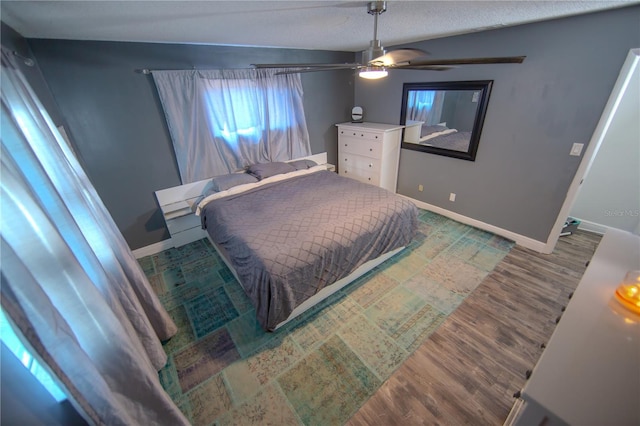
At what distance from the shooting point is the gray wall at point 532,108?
2.09 metres

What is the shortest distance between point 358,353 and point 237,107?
120 inches

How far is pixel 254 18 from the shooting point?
182cm

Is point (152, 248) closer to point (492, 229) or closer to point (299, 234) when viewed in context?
point (299, 234)

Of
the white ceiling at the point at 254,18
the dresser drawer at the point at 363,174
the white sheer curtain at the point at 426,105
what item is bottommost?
the dresser drawer at the point at 363,174

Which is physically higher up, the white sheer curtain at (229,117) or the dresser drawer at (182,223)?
the white sheer curtain at (229,117)

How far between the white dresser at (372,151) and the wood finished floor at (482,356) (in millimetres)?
1959

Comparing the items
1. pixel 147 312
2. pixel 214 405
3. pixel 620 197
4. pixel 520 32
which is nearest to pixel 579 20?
pixel 520 32

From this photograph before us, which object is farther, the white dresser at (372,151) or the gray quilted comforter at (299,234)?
the white dresser at (372,151)

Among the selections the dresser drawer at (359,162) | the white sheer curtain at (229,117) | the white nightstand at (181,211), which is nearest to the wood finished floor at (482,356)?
the dresser drawer at (359,162)

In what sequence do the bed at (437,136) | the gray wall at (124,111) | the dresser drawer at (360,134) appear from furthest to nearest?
the dresser drawer at (360,134) → the bed at (437,136) → the gray wall at (124,111)

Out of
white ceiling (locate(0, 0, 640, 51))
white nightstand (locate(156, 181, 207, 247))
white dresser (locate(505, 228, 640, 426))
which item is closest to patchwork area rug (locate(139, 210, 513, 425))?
white nightstand (locate(156, 181, 207, 247))

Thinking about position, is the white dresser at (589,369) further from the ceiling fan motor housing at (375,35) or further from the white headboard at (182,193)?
the white headboard at (182,193)

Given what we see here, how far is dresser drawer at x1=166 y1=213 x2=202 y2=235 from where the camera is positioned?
2986mm

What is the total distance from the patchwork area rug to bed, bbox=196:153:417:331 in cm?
20
